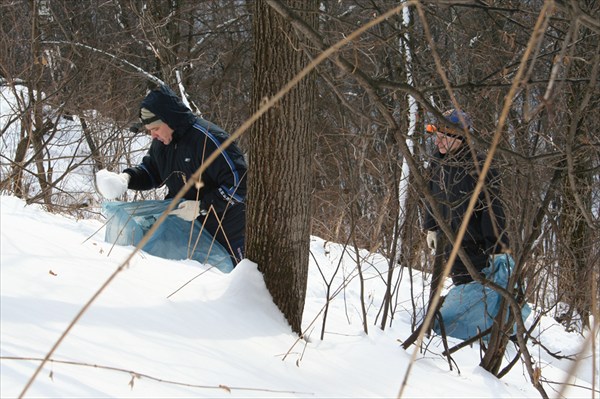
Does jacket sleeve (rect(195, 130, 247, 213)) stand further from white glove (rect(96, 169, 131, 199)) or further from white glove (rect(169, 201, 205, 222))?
white glove (rect(96, 169, 131, 199))

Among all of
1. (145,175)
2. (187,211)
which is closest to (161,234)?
(187,211)

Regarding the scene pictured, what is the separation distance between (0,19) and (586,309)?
7.60m

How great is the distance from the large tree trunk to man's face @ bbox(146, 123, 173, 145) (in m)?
1.99

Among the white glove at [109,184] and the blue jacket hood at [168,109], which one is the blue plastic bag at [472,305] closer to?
the blue jacket hood at [168,109]

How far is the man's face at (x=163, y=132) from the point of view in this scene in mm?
4758

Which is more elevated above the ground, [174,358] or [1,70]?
[1,70]

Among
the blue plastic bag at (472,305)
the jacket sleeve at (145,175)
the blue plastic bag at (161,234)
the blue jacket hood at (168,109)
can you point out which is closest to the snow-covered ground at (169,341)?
the blue plastic bag at (472,305)

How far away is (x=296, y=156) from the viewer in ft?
9.34

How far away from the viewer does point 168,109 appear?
4609 mm

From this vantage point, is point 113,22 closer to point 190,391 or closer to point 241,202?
point 241,202

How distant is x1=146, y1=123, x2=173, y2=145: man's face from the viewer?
187 inches

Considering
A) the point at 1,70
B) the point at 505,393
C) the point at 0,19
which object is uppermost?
the point at 0,19

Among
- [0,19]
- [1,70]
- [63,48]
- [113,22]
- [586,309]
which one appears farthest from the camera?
[113,22]

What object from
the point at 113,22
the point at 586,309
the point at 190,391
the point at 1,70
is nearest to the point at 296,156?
the point at 190,391
